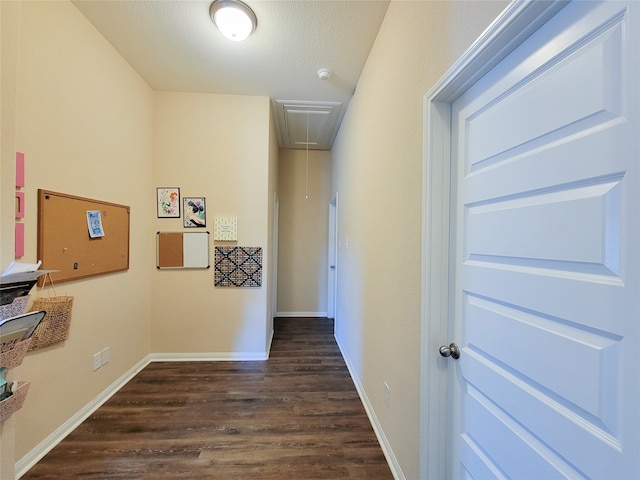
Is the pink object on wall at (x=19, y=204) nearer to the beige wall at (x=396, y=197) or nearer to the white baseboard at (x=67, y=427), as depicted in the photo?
the white baseboard at (x=67, y=427)

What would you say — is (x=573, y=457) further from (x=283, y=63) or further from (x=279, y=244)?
(x=279, y=244)

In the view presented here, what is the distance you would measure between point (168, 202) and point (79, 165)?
0.94 metres

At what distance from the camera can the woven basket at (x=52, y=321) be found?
61.4 inches

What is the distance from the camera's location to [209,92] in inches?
110

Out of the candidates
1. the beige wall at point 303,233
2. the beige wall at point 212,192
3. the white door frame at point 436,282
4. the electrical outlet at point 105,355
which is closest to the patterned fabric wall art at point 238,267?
the beige wall at point 212,192

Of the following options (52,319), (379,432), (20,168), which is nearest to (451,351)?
(379,432)

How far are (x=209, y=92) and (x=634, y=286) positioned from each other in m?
3.38

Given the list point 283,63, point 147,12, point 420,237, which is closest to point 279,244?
point 283,63

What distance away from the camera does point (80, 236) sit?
6.20 ft

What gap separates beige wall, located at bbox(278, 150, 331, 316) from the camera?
14.5ft

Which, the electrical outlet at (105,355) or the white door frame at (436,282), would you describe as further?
the electrical outlet at (105,355)

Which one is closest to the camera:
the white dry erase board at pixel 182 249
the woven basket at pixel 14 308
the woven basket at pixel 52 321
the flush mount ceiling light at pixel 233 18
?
the woven basket at pixel 14 308

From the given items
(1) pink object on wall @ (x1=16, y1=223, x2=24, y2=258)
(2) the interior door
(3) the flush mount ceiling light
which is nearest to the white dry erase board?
(1) pink object on wall @ (x1=16, y1=223, x2=24, y2=258)

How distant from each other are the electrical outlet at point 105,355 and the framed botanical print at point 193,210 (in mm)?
1297
